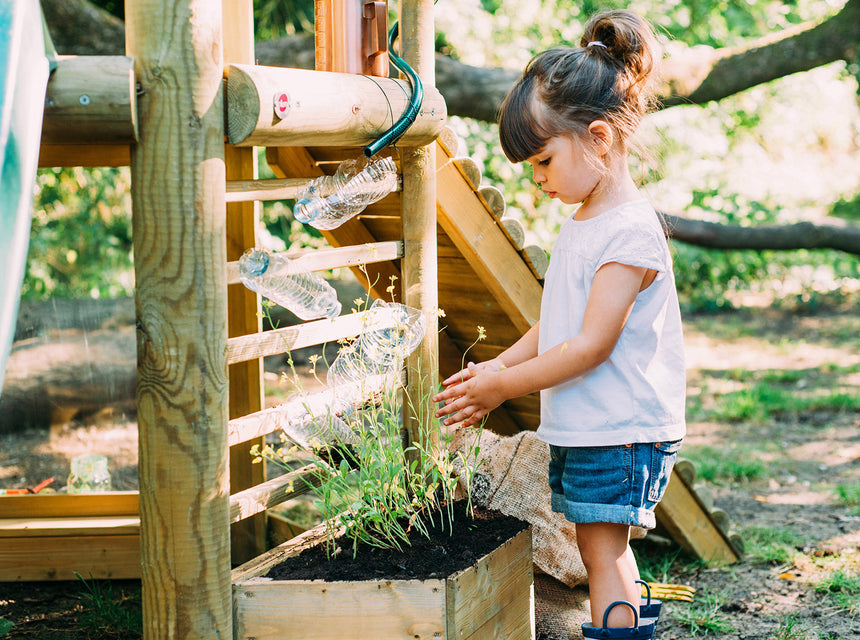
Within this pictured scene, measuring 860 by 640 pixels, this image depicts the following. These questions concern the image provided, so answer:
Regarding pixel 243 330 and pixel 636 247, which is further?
pixel 243 330

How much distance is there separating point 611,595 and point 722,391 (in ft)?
12.3

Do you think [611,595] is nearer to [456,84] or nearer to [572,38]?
[456,84]

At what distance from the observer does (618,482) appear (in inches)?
77.3

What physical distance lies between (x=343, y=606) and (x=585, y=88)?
123cm

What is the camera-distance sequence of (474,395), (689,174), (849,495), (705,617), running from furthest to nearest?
(689,174), (849,495), (705,617), (474,395)

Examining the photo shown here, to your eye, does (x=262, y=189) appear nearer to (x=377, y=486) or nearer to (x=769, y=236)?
(x=377, y=486)

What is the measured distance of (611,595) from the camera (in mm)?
2002

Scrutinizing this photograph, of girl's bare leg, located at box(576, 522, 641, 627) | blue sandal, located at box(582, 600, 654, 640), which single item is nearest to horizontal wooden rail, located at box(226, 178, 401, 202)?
girl's bare leg, located at box(576, 522, 641, 627)

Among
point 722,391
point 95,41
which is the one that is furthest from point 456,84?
point 722,391

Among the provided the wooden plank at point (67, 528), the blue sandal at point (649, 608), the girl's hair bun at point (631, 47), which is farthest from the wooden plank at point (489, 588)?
the wooden plank at point (67, 528)

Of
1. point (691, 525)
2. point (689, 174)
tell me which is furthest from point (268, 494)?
point (689, 174)

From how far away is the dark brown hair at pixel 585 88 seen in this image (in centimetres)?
193

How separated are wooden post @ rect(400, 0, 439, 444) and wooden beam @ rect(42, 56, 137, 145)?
0.82 m

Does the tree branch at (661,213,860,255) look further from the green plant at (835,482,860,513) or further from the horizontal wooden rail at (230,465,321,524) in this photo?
the horizontal wooden rail at (230,465,321,524)
